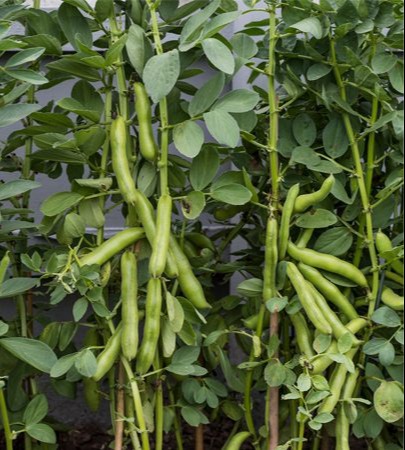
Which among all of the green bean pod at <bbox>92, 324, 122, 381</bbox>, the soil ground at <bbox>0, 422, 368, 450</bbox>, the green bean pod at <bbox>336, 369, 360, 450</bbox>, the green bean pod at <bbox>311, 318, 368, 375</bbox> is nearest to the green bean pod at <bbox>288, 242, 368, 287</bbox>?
the green bean pod at <bbox>311, 318, 368, 375</bbox>

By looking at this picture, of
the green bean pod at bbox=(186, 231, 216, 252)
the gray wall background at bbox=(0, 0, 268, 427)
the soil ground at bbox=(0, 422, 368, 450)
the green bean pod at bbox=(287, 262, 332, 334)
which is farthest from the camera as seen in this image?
the gray wall background at bbox=(0, 0, 268, 427)

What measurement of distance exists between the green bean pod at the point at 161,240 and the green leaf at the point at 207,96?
206mm

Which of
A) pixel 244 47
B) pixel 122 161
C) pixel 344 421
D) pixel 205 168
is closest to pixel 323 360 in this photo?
pixel 344 421

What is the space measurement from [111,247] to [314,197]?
452mm

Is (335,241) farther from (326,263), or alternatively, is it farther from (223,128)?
(223,128)

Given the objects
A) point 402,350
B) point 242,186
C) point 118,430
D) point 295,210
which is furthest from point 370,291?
point 118,430

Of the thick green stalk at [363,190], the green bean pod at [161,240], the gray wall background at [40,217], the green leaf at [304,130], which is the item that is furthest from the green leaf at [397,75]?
the gray wall background at [40,217]

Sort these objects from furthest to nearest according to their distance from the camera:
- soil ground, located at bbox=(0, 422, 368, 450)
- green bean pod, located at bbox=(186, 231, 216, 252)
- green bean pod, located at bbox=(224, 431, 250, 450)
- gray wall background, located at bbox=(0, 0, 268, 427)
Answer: gray wall background, located at bbox=(0, 0, 268, 427) → soil ground, located at bbox=(0, 422, 368, 450) → green bean pod, located at bbox=(186, 231, 216, 252) → green bean pod, located at bbox=(224, 431, 250, 450)

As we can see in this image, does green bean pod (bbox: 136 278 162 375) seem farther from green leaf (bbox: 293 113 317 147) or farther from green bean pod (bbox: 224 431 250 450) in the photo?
green leaf (bbox: 293 113 317 147)

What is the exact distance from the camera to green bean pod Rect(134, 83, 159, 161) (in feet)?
5.02

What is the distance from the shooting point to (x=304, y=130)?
1683mm

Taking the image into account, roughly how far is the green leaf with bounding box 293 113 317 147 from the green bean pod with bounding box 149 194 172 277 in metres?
0.38

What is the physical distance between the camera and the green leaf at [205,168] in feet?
5.25

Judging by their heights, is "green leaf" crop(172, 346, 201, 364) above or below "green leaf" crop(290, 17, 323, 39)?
below
